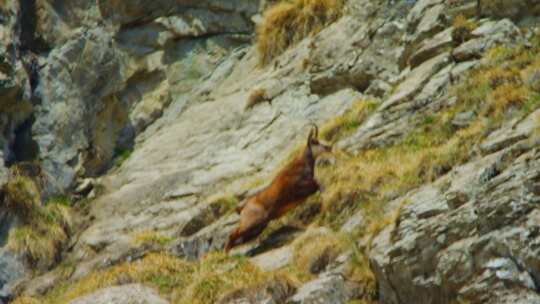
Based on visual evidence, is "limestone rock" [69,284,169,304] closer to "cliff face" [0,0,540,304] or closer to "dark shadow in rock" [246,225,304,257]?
"cliff face" [0,0,540,304]

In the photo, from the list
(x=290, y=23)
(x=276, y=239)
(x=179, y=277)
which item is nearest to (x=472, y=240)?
(x=276, y=239)

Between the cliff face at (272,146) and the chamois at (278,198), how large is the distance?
0.23 metres

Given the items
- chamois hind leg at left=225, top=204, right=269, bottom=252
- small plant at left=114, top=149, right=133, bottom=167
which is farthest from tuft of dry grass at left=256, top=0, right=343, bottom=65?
chamois hind leg at left=225, top=204, right=269, bottom=252

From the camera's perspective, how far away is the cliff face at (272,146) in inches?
337

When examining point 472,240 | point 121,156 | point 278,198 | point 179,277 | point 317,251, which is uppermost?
point 472,240

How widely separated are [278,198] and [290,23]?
842 cm

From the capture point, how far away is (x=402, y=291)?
330 inches

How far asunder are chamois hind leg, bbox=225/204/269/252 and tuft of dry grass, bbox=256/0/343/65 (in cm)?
790

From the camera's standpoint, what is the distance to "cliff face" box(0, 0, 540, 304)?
28.1 feet

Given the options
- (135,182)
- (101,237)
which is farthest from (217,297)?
(135,182)

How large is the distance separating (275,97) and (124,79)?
399 centimetres

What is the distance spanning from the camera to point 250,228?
485 inches

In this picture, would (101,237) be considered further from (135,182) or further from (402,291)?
(402,291)

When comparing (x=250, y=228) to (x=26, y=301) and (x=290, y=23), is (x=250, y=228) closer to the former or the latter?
(x=26, y=301)
